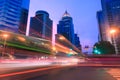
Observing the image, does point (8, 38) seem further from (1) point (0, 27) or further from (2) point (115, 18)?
(2) point (115, 18)

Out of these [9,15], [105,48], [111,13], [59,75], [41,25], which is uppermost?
[111,13]

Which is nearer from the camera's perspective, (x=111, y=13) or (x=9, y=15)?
(x=9, y=15)

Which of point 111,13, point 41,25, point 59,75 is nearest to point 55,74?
→ point 59,75

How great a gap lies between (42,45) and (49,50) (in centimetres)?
307

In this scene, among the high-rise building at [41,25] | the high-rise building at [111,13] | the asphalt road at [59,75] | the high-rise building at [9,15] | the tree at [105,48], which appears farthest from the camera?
the high-rise building at [41,25]

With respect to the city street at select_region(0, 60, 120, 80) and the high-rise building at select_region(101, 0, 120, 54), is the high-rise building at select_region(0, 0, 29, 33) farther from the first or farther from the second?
the city street at select_region(0, 60, 120, 80)

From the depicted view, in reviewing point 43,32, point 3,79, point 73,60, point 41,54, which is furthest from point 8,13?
point 3,79

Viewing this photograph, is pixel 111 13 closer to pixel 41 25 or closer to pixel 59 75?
pixel 41 25

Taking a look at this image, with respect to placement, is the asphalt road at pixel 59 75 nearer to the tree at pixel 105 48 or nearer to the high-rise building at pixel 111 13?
the tree at pixel 105 48

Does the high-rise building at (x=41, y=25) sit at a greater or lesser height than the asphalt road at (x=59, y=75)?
greater

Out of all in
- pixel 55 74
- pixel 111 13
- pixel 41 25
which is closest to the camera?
pixel 55 74

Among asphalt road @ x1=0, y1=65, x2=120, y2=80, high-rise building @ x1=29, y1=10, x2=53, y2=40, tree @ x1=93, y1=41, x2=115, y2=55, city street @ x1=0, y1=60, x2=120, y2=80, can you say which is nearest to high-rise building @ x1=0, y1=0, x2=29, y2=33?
high-rise building @ x1=29, y1=10, x2=53, y2=40

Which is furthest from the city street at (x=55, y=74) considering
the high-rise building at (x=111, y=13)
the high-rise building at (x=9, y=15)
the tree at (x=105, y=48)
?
the high-rise building at (x=111, y=13)

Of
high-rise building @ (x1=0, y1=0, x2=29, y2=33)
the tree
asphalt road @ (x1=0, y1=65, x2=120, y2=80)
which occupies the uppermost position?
high-rise building @ (x1=0, y1=0, x2=29, y2=33)
